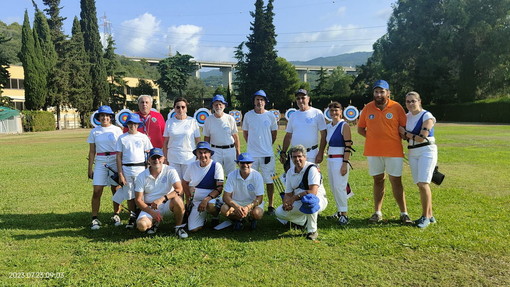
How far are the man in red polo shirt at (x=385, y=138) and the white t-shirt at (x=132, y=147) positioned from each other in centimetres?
357

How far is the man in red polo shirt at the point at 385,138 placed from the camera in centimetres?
575

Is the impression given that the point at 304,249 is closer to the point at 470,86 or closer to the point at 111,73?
the point at 470,86

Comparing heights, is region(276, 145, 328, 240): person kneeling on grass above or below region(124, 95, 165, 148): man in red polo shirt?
below

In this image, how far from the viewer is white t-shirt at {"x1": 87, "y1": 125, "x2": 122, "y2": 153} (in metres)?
6.14

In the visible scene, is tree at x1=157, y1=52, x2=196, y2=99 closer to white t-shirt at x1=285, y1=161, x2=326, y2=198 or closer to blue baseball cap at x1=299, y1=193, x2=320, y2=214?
white t-shirt at x1=285, y1=161, x2=326, y2=198

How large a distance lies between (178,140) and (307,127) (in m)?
2.15

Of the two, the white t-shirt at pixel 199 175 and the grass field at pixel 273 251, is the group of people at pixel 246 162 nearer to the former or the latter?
the white t-shirt at pixel 199 175

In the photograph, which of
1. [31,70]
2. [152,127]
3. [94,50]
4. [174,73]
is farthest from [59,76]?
[152,127]

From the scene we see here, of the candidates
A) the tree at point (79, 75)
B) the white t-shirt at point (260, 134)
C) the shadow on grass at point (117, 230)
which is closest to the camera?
the shadow on grass at point (117, 230)

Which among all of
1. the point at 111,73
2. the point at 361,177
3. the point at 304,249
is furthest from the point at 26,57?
the point at 304,249

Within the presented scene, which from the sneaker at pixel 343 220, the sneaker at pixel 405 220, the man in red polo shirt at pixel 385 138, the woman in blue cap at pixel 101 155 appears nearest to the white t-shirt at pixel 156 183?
the woman in blue cap at pixel 101 155

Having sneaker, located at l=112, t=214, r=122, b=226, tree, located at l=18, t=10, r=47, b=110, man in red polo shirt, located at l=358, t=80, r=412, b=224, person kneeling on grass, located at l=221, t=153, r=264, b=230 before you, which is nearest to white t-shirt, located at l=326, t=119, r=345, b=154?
man in red polo shirt, located at l=358, t=80, r=412, b=224

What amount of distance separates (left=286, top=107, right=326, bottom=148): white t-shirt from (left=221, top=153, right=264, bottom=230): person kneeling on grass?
104cm

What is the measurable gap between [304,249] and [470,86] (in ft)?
160
